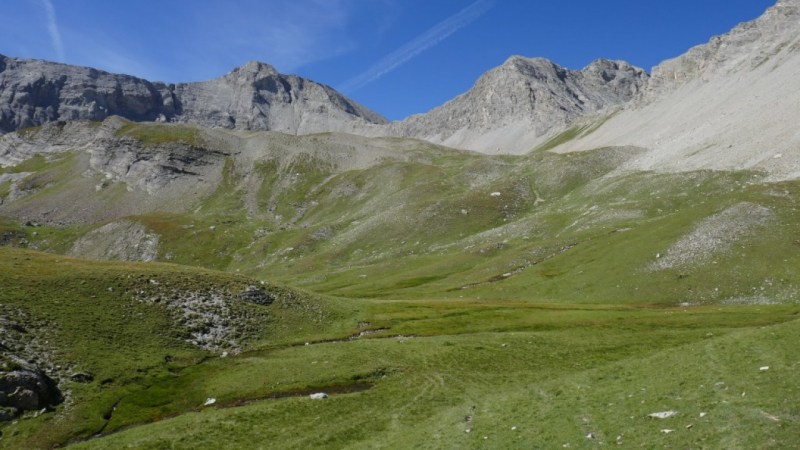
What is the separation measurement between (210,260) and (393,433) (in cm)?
15454

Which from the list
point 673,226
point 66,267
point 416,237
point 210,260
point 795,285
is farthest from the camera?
point 210,260

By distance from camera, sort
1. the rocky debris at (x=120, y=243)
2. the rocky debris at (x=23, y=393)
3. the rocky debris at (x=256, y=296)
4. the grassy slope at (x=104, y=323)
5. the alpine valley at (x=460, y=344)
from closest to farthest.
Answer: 1. the alpine valley at (x=460, y=344)
2. the rocky debris at (x=23, y=393)
3. the grassy slope at (x=104, y=323)
4. the rocky debris at (x=256, y=296)
5. the rocky debris at (x=120, y=243)

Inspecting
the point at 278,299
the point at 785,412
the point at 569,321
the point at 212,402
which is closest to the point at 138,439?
the point at 212,402

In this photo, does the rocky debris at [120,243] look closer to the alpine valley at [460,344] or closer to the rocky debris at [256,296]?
the alpine valley at [460,344]

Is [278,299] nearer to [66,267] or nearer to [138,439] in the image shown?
[66,267]

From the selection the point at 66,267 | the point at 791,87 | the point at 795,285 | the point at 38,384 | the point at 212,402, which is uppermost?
the point at 791,87

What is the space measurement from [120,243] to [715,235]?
182719mm

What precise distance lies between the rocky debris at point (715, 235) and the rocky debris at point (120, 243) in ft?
521

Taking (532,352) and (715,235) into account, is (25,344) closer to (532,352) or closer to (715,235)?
(532,352)

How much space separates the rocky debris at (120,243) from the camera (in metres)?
183

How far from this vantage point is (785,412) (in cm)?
2273

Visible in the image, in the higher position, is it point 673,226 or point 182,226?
point 182,226

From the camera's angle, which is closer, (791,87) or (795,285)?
(795,285)

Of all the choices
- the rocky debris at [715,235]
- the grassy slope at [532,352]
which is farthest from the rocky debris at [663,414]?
the rocky debris at [715,235]
